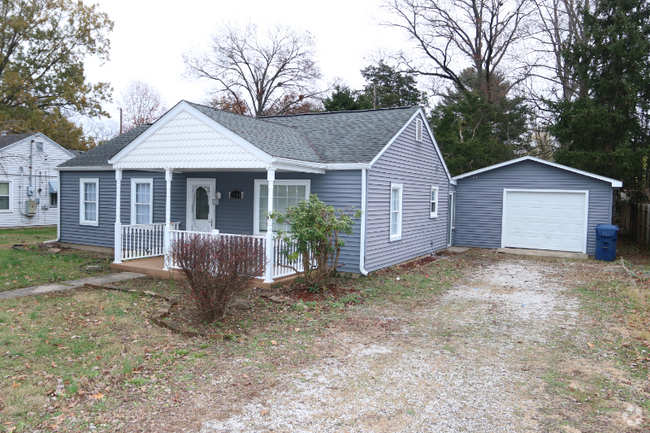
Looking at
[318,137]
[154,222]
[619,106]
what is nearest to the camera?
[318,137]

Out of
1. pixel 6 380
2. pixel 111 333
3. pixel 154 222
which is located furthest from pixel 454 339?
pixel 154 222

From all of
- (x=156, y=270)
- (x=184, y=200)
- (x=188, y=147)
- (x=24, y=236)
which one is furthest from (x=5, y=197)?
(x=188, y=147)

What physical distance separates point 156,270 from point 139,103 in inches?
1356

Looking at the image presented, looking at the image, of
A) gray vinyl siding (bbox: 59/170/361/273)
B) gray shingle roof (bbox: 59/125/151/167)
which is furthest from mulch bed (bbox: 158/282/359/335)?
gray shingle roof (bbox: 59/125/151/167)

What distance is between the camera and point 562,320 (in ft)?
25.2

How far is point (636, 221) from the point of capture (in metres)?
20.1

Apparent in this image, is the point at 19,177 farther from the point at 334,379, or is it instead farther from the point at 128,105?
the point at 334,379

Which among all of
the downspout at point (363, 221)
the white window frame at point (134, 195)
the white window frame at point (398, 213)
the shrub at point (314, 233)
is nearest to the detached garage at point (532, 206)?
the white window frame at point (398, 213)

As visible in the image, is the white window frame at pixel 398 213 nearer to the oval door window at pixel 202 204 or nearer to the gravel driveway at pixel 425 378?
the gravel driveway at pixel 425 378

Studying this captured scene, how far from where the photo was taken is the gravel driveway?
4105 mm

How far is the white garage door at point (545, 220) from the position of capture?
638 inches

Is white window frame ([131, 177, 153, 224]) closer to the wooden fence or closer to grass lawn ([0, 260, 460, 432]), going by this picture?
grass lawn ([0, 260, 460, 432])

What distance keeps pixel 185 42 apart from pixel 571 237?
101ft

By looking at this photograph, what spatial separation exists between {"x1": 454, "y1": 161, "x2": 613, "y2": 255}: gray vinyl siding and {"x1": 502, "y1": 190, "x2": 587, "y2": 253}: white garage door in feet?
0.74
